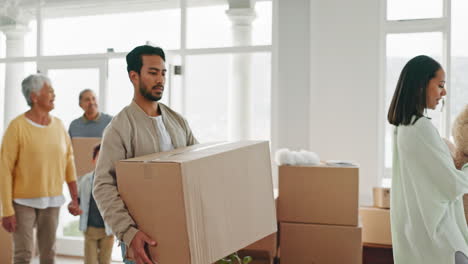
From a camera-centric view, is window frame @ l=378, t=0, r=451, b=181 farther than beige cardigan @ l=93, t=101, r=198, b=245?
Yes

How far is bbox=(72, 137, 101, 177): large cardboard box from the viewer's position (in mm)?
3168

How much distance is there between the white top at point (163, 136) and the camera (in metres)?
1.53

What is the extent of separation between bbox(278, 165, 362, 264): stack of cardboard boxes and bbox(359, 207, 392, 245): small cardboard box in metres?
0.53

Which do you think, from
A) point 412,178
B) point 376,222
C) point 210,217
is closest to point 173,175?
point 210,217

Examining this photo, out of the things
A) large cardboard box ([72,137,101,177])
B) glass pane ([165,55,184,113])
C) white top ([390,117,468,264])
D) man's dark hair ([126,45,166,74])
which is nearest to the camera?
man's dark hair ([126,45,166,74])

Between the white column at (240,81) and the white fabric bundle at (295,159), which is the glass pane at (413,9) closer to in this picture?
the white column at (240,81)

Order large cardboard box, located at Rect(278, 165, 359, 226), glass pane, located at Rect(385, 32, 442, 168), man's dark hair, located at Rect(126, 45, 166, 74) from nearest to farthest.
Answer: man's dark hair, located at Rect(126, 45, 166, 74) < large cardboard box, located at Rect(278, 165, 359, 226) < glass pane, located at Rect(385, 32, 442, 168)

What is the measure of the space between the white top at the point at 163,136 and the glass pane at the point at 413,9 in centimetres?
259

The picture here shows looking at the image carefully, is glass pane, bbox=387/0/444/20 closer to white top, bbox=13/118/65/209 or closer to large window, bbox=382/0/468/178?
large window, bbox=382/0/468/178

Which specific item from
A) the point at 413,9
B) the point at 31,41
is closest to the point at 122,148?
the point at 413,9

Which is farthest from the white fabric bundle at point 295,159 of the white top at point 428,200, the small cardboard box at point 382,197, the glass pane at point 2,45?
the glass pane at point 2,45

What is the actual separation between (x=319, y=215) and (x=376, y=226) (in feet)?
2.22

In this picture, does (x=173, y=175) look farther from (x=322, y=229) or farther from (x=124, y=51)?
(x=124, y=51)

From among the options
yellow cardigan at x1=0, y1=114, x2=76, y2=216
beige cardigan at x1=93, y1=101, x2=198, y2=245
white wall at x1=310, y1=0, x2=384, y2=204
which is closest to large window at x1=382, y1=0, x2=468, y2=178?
white wall at x1=310, y1=0, x2=384, y2=204
